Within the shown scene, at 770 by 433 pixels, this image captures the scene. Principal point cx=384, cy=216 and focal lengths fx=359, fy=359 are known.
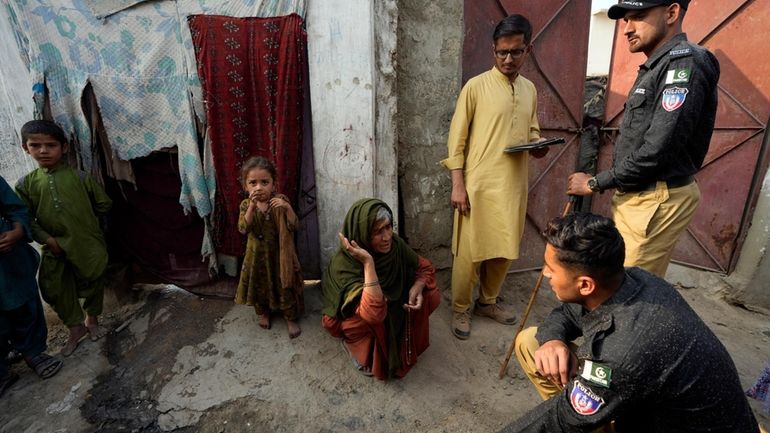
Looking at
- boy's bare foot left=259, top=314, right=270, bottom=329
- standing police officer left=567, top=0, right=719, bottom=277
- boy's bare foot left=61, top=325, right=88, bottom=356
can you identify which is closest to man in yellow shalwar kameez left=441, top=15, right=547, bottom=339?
standing police officer left=567, top=0, right=719, bottom=277

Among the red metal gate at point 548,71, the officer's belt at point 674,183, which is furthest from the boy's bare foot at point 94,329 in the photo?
the officer's belt at point 674,183

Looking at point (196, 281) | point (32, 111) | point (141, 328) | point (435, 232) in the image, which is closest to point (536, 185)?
point (435, 232)

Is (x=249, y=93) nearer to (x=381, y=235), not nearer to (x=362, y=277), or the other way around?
(x=381, y=235)

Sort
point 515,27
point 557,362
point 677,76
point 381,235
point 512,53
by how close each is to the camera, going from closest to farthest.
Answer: point 557,362
point 677,76
point 381,235
point 515,27
point 512,53

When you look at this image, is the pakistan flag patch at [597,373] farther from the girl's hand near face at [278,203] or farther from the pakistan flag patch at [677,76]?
the girl's hand near face at [278,203]

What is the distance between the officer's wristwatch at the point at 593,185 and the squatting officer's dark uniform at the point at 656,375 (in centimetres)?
90

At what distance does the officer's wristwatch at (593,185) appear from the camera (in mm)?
2098

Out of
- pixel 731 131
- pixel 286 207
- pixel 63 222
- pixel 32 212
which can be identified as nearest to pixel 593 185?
pixel 286 207

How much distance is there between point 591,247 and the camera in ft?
4.34

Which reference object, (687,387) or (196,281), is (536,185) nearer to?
(687,387)

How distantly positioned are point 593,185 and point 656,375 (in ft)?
3.97

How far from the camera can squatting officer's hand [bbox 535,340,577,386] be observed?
5.13 ft

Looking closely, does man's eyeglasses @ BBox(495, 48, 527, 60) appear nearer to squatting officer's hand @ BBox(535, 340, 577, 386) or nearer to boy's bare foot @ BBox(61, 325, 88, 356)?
squatting officer's hand @ BBox(535, 340, 577, 386)

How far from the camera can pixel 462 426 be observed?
2.12 meters
